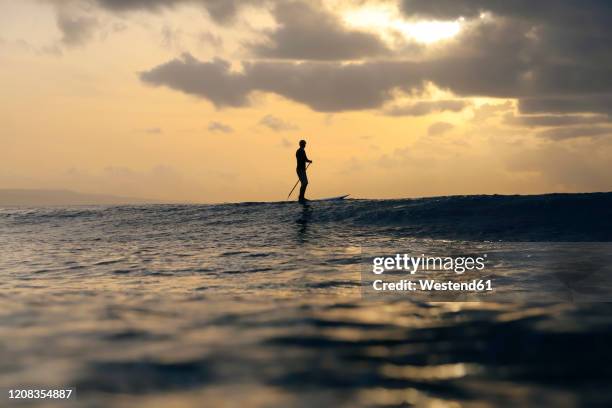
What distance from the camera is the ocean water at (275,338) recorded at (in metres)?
3.69

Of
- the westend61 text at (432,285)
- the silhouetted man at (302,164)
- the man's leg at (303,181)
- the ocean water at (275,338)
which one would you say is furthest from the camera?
the man's leg at (303,181)

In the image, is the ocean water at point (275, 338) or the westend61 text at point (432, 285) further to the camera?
the westend61 text at point (432, 285)

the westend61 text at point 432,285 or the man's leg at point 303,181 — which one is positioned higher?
the man's leg at point 303,181

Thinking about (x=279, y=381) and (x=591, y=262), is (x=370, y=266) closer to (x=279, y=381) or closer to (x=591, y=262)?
(x=591, y=262)

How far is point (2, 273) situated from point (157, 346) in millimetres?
7156

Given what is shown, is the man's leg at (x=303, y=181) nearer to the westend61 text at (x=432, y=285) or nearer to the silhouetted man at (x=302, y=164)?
the silhouetted man at (x=302, y=164)

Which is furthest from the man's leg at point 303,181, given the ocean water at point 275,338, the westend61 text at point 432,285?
the westend61 text at point 432,285

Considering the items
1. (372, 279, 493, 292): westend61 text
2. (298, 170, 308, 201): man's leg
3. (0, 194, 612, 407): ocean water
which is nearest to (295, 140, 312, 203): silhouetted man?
(298, 170, 308, 201): man's leg

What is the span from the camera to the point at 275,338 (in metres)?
5.01

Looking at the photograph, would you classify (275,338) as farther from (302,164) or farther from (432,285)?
(302,164)

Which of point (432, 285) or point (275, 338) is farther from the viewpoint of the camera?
point (432, 285)

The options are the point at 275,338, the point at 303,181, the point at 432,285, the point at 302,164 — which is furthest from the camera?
the point at 303,181

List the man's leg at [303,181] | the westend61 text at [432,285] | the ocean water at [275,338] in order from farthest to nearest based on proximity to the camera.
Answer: the man's leg at [303,181] → the westend61 text at [432,285] → the ocean water at [275,338]

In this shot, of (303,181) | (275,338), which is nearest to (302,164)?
(303,181)
